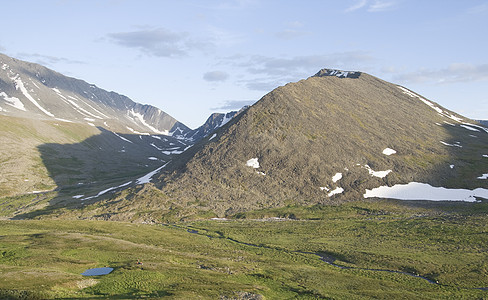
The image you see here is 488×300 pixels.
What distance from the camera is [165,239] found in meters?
76.4

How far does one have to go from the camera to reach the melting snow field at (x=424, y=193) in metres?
118

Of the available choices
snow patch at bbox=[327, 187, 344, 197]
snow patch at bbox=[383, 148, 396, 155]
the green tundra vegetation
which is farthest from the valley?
snow patch at bbox=[327, 187, 344, 197]

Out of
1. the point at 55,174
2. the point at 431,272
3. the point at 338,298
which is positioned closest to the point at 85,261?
the point at 338,298

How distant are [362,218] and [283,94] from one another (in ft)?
287

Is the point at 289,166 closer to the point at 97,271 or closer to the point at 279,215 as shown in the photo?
the point at 279,215

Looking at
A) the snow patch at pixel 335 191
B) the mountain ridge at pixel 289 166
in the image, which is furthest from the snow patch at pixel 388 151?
the snow patch at pixel 335 191

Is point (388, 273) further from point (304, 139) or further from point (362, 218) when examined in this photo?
point (304, 139)

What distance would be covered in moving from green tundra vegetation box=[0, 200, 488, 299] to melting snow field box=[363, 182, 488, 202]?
17.6 meters

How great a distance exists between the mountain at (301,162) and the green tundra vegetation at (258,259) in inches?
964

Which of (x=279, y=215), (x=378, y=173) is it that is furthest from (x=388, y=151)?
(x=279, y=215)

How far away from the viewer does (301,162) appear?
138375 millimetres

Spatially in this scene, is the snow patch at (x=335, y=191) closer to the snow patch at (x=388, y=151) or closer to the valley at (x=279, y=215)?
the valley at (x=279, y=215)

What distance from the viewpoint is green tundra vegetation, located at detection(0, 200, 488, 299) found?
133 ft

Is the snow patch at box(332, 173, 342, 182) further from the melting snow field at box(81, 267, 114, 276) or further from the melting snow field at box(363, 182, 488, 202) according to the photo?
the melting snow field at box(81, 267, 114, 276)
